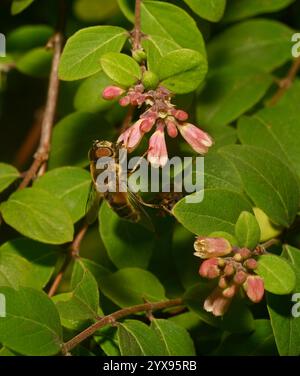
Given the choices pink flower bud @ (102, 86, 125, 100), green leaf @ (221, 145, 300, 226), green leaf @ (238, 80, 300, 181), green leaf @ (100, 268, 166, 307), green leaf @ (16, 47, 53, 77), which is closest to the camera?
pink flower bud @ (102, 86, 125, 100)

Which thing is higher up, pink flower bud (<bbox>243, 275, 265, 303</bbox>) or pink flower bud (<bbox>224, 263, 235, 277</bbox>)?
pink flower bud (<bbox>224, 263, 235, 277</bbox>)

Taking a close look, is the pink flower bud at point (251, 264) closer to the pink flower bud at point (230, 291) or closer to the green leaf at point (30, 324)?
the pink flower bud at point (230, 291)

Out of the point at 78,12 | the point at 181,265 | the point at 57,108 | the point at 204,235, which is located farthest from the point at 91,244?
the point at 204,235

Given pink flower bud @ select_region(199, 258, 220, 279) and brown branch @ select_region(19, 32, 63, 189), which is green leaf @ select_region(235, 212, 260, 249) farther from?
brown branch @ select_region(19, 32, 63, 189)

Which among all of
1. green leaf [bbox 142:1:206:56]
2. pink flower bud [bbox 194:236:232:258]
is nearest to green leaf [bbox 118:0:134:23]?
green leaf [bbox 142:1:206:56]

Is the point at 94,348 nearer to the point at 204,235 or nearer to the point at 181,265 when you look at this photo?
the point at 181,265

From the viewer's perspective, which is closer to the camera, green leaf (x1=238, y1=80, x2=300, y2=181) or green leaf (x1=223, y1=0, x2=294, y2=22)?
green leaf (x1=238, y1=80, x2=300, y2=181)

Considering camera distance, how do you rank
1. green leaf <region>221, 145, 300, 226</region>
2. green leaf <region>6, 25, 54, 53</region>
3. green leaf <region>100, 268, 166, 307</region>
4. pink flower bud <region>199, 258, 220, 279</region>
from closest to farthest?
pink flower bud <region>199, 258, 220, 279</region>, green leaf <region>221, 145, 300, 226</region>, green leaf <region>100, 268, 166, 307</region>, green leaf <region>6, 25, 54, 53</region>
